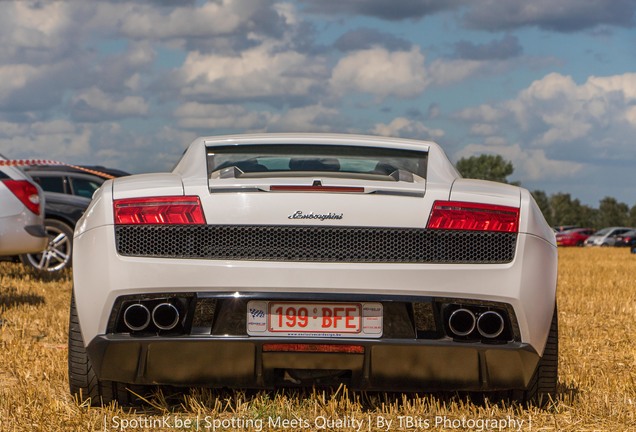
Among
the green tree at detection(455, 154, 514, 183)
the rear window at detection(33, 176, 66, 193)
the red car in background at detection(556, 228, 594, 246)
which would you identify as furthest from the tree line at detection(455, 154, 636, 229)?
the rear window at detection(33, 176, 66, 193)

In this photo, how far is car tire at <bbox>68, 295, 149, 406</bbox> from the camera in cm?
462

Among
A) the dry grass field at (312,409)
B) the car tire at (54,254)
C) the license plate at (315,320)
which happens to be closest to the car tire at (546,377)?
the dry grass field at (312,409)

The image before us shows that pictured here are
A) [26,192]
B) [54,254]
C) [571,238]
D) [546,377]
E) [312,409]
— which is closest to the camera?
[312,409]

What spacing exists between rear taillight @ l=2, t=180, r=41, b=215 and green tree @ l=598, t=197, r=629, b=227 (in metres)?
133

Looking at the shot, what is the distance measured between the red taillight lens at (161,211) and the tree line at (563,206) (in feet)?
427

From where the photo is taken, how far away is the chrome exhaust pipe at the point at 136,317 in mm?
4273

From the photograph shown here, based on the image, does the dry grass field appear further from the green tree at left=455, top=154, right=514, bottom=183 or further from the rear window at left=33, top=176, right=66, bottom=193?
the green tree at left=455, top=154, right=514, bottom=183

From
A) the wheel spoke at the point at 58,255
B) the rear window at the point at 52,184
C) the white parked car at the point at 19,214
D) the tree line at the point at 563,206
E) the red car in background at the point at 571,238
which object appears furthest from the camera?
the tree line at the point at 563,206

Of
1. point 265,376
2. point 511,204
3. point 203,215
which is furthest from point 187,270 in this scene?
point 511,204

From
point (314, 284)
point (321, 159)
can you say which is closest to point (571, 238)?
point (321, 159)

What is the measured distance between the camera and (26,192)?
1138cm

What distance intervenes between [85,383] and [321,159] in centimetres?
170

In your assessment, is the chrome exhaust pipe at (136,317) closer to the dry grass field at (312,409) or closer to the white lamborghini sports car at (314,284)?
the white lamborghini sports car at (314,284)

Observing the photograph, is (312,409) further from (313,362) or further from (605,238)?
(605,238)
